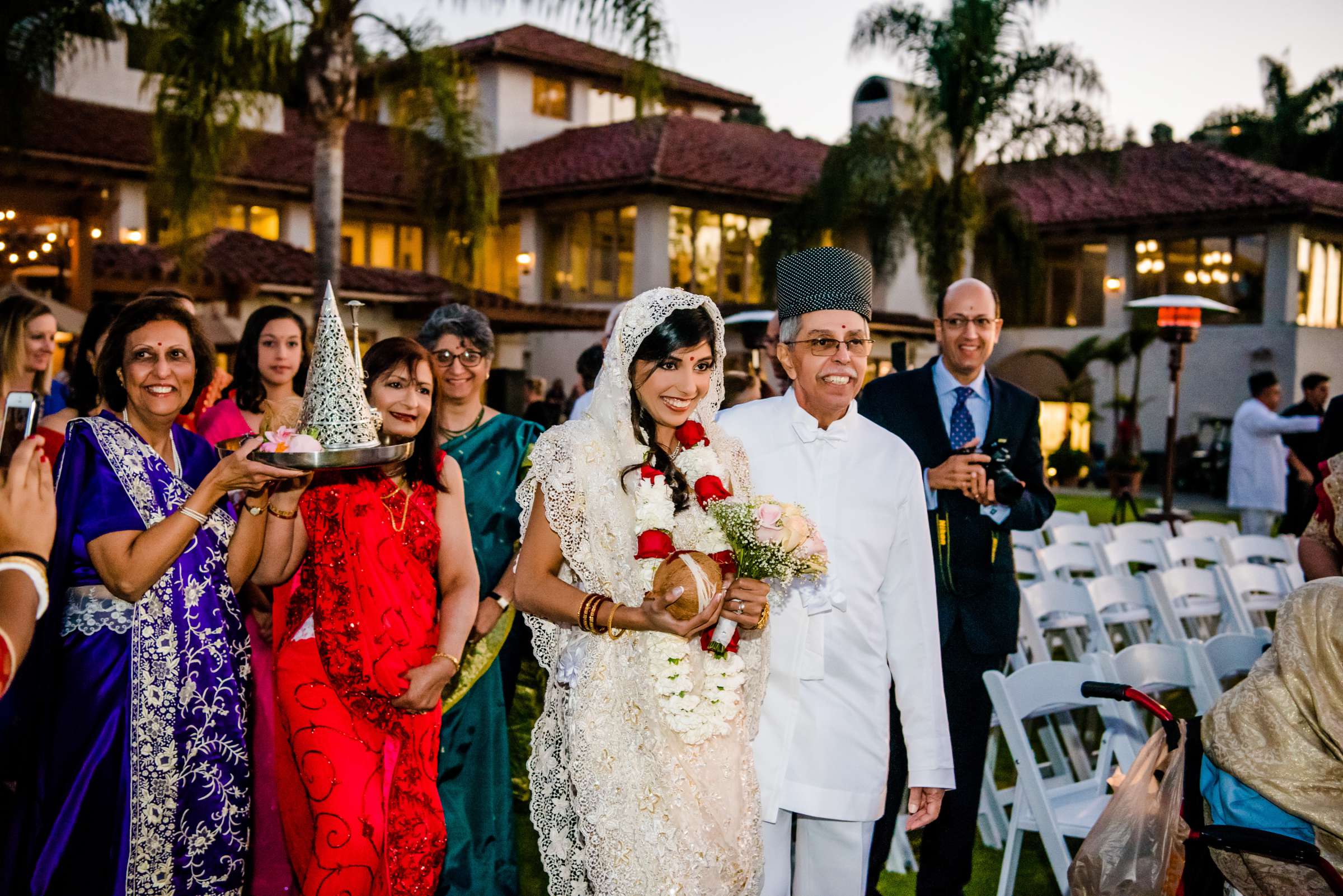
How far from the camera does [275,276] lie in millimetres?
18828

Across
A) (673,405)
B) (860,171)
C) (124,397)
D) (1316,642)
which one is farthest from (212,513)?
(860,171)

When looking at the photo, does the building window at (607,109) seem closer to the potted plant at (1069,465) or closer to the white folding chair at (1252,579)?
the potted plant at (1069,465)

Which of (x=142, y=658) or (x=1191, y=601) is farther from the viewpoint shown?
(x=1191, y=601)

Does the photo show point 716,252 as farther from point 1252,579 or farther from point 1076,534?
point 1252,579

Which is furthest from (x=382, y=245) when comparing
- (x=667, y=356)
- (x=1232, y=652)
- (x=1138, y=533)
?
(x=667, y=356)

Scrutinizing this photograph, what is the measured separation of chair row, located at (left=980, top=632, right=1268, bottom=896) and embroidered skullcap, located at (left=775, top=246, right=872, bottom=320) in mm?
1744

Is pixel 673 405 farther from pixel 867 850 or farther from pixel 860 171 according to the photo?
pixel 860 171

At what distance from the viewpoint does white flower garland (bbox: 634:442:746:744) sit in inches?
111

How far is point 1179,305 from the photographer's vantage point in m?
12.6

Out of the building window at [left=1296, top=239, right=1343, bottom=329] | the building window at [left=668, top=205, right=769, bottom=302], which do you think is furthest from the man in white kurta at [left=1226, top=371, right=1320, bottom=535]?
the building window at [left=1296, top=239, right=1343, bottom=329]

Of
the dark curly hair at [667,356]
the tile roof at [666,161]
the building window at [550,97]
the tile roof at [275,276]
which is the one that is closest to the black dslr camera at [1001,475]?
the dark curly hair at [667,356]

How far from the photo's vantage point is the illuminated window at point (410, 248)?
2700 cm

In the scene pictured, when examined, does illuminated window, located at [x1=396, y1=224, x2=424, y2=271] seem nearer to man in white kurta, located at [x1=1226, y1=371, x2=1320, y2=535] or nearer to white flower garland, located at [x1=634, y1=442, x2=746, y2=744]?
man in white kurta, located at [x1=1226, y1=371, x2=1320, y2=535]

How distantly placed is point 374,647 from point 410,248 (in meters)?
24.9
